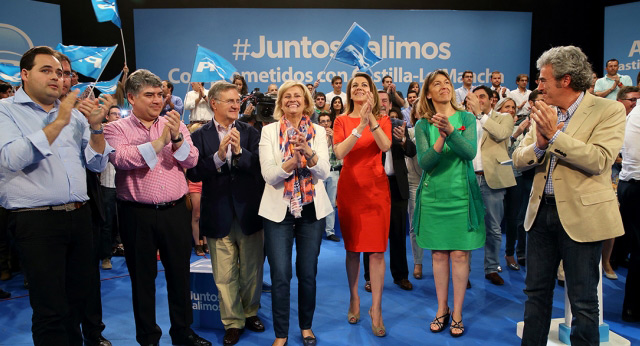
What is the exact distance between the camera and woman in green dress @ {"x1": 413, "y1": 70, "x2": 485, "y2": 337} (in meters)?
3.56

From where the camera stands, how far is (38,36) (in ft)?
A: 27.9

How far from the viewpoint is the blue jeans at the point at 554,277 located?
2.42 metres

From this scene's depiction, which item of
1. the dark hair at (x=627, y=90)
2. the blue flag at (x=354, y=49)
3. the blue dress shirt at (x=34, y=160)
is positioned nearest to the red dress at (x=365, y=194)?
the blue flag at (x=354, y=49)

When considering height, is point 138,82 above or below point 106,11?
below

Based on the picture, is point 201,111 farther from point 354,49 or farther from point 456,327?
point 456,327

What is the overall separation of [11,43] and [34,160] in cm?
706

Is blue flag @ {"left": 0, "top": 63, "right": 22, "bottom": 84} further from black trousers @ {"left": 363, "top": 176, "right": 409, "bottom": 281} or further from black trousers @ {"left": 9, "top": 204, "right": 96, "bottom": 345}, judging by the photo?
black trousers @ {"left": 363, "top": 176, "right": 409, "bottom": 281}

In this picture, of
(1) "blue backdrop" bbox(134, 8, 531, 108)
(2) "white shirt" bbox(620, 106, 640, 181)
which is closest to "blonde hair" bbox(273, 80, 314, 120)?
(2) "white shirt" bbox(620, 106, 640, 181)

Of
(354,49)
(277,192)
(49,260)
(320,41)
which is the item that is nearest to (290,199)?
(277,192)

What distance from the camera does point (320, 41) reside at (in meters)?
9.94

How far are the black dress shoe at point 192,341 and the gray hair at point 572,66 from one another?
2.79 meters

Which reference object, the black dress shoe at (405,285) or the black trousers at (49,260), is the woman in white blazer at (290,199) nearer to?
the black trousers at (49,260)

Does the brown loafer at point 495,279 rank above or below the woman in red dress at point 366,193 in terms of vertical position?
below

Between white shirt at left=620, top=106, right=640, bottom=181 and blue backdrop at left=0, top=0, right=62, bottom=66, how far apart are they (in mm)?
8693
